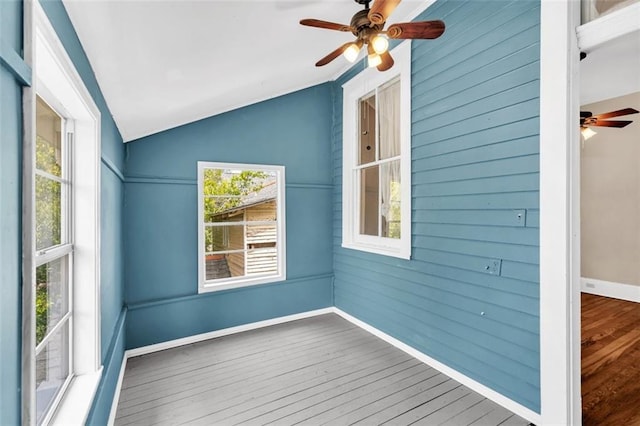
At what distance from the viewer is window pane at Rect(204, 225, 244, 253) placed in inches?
139

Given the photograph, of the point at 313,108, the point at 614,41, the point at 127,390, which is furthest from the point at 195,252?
the point at 614,41

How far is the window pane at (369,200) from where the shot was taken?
11.9 ft

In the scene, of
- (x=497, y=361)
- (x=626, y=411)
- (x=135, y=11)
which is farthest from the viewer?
(x=497, y=361)

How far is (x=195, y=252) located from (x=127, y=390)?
1.38 metres

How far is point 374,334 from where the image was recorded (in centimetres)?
346

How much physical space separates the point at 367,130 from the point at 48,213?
3205 mm

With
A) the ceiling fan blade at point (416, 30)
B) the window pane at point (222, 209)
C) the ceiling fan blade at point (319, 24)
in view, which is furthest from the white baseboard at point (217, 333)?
the ceiling fan blade at point (416, 30)

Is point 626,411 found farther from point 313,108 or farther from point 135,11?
point 313,108

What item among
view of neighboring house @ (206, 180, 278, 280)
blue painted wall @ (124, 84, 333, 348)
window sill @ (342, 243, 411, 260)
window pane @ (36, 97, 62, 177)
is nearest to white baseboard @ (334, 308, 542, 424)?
window sill @ (342, 243, 411, 260)

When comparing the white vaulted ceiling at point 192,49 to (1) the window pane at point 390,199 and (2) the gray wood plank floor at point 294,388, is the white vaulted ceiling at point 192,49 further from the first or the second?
(2) the gray wood plank floor at point 294,388

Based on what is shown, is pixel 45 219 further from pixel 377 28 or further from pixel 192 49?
pixel 377 28

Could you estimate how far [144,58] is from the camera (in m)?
1.62

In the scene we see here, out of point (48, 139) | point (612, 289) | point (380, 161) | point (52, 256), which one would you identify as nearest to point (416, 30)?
point (380, 161)

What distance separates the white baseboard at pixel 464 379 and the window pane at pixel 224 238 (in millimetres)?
1854
